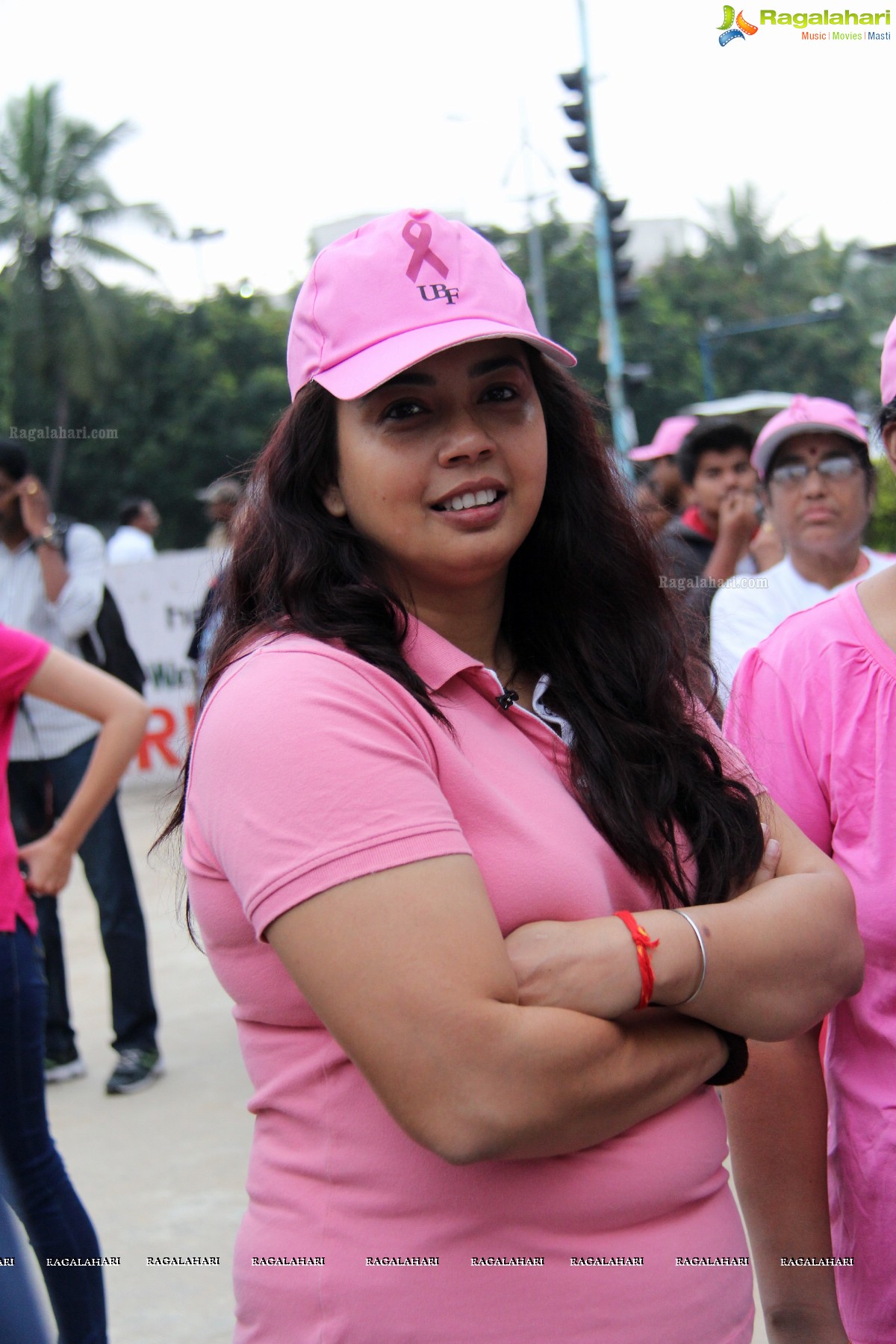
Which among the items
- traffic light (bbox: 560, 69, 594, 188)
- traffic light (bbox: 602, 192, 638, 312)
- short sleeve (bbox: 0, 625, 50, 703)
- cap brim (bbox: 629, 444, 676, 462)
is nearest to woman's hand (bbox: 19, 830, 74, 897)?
short sleeve (bbox: 0, 625, 50, 703)

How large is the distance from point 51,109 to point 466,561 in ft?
139

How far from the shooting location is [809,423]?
3.93 meters

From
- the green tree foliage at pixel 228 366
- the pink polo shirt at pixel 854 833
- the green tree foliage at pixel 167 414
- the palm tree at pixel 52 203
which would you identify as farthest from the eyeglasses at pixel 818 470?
the palm tree at pixel 52 203

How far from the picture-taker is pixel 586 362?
43.6 m

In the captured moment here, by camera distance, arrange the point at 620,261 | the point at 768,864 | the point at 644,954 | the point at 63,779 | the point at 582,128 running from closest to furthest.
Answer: the point at 644,954, the point at 768,864, the point at 63,779, the point at 582,128, the point at 620,261

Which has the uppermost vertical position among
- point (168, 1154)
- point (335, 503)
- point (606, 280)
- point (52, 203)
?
point (52, 203)

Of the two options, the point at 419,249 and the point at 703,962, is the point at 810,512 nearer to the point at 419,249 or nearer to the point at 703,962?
the point at 419,249

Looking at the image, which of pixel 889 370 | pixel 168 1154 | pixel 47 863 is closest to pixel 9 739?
pixel 47 863

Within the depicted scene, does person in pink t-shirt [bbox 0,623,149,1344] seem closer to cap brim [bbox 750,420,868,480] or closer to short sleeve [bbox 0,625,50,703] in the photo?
short sleeve [bbox 0,625,50,703]

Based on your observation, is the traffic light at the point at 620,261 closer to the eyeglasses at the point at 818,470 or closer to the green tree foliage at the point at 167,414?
the eyeglasses at the point at 818,470

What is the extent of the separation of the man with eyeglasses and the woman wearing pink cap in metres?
2.09

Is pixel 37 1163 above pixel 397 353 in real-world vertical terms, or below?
below

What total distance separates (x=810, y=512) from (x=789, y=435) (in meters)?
0.26

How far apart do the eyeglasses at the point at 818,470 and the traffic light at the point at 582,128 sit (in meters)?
8.13
